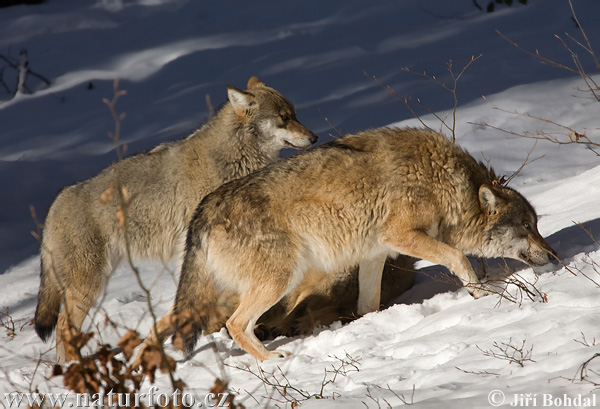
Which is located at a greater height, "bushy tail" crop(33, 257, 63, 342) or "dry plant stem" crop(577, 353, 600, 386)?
"dry plant stem" crop(577, 353, 600, 386)

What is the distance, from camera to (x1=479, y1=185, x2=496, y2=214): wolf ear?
5587 mm

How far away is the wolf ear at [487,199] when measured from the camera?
18.3 feet

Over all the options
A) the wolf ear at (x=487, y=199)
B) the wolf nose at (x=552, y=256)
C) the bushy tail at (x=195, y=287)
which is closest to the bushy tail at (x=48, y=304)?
the bushy tail at (x=195, y=287)

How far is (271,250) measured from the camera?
5.16 meters

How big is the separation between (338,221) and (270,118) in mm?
2068

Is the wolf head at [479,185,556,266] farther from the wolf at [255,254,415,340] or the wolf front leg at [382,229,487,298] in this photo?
the wolf at [255,254,415,340]

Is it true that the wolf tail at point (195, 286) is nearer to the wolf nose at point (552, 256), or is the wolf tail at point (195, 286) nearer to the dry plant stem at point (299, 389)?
the dry plant stem at point (299, 389)

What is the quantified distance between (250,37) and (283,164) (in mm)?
10554

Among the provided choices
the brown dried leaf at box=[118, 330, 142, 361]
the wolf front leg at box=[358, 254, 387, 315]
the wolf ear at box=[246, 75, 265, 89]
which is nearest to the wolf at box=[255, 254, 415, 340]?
the wolf front leg at box=[358, 254, 387, 315]

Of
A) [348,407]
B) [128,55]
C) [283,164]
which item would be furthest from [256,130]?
[128,55]

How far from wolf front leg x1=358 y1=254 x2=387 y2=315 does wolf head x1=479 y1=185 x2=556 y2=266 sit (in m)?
0.90

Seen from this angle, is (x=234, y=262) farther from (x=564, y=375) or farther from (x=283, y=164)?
(x=564, y=375)

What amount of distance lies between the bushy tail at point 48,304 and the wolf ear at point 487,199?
3697mm

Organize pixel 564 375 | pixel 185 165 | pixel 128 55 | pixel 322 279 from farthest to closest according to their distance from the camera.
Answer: pixel 128 55 < pixel 185 165 < pixel 322 279 < pixel 564 375
